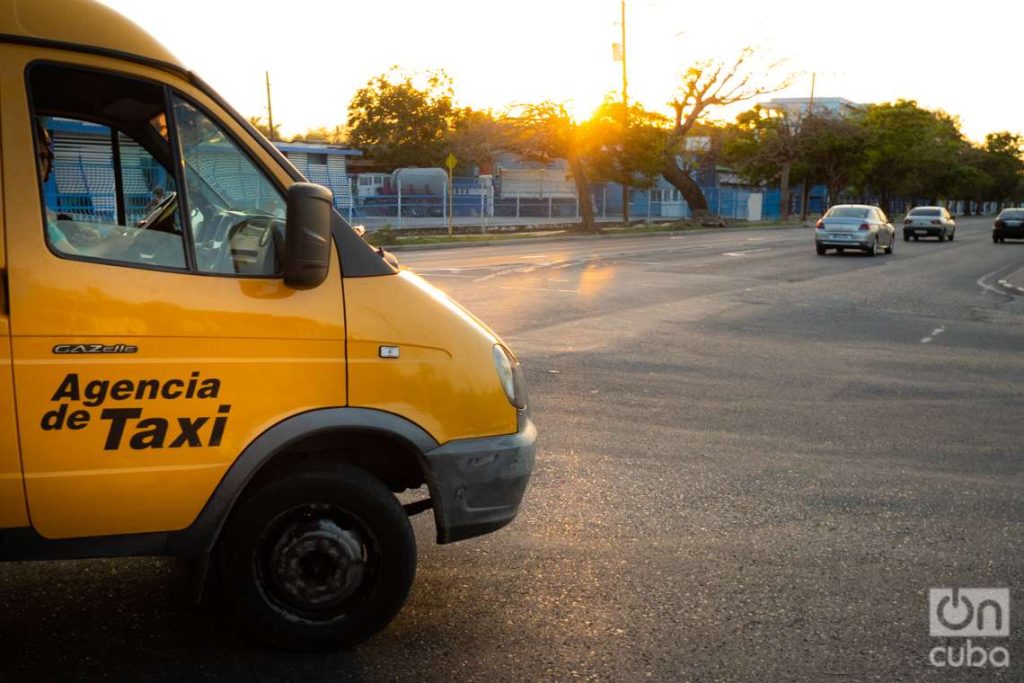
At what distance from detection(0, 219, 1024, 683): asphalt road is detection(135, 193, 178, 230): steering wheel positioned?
1.52 meters

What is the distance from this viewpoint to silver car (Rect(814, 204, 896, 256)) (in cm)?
3052

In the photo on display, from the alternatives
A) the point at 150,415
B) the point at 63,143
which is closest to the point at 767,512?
the point at 150,415

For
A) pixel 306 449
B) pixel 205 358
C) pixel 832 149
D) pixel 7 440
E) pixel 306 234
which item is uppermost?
pixel 832 149

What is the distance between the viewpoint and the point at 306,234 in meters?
3.55

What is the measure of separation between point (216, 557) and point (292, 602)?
32 cm

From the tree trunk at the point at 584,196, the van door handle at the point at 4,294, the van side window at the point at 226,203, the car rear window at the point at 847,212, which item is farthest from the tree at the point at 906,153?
the van door handle at the point at 4,294

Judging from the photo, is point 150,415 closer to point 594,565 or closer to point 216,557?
point 216,557

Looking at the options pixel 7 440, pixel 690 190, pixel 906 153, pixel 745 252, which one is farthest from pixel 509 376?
pixel 906 153

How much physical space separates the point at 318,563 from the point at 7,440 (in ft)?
3.65

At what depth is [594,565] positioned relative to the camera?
188 inches

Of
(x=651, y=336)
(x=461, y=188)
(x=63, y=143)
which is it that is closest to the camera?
(x=63, y=143)

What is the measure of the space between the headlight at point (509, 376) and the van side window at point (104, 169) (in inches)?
49.4

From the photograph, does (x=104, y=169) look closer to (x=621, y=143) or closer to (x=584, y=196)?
(x=584, y=196)

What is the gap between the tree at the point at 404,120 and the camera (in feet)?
230
